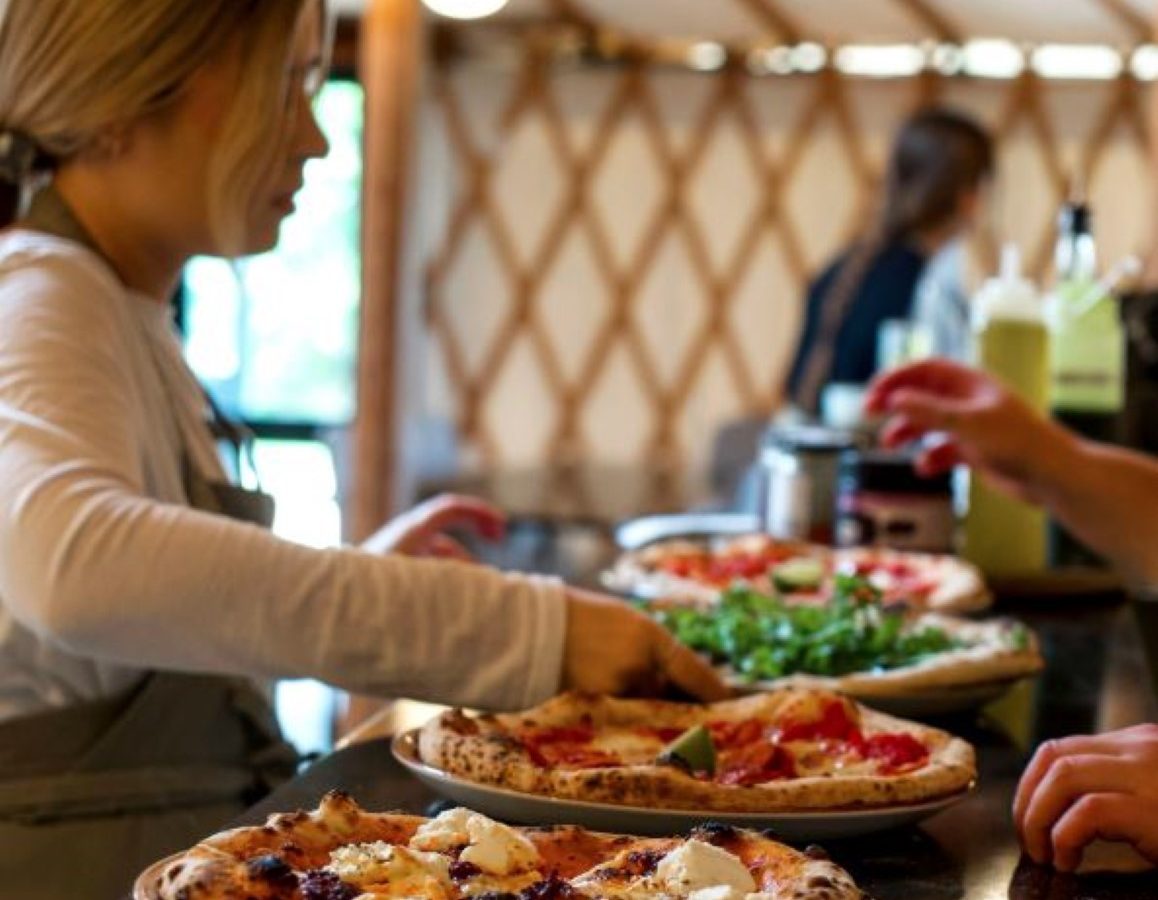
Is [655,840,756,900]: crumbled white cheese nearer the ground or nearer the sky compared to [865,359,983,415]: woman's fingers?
nearer the ground

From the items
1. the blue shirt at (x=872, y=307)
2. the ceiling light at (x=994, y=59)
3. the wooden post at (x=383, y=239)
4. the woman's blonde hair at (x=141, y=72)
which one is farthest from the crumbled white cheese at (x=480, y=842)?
the ceiling light at (x=994, y=59)

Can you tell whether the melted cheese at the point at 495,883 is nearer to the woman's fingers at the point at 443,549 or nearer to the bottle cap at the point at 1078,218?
the woman's fingers at the point at 443,549

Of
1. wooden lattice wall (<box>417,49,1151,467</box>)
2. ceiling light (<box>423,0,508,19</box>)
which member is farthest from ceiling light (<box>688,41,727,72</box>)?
ceiling light (<box>423,0,508,19</box>)

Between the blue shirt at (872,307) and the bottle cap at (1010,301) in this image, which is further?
the blue shirt at (872,307)

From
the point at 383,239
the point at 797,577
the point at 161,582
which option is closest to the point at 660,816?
the point at 161,582

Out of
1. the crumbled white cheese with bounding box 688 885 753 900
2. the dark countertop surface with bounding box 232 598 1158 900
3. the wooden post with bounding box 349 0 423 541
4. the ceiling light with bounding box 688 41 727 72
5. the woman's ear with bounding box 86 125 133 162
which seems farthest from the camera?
the ceiling light with bounding box 688 41 727 72

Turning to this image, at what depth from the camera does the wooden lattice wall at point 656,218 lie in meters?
5.48

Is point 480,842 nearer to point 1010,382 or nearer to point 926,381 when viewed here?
point 926,381

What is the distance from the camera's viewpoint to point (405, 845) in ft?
2.45

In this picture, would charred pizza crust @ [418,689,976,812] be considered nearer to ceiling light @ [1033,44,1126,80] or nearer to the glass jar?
the glass jar

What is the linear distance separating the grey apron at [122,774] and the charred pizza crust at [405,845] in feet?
1.25

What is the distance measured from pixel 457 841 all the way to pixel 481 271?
17.0 feet

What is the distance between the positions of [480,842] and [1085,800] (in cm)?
29

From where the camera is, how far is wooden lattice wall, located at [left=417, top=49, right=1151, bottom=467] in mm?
5480
